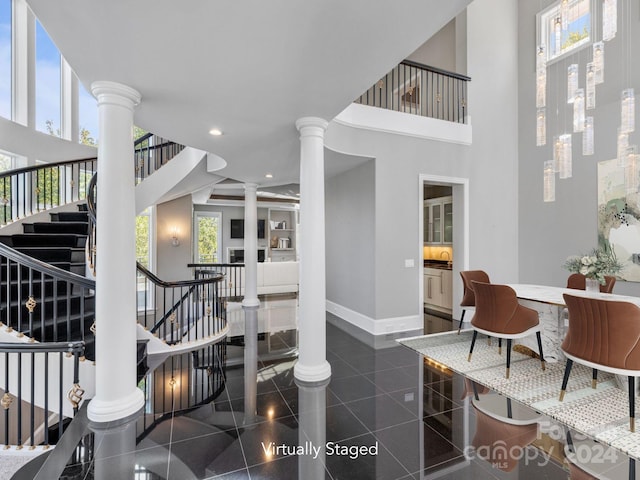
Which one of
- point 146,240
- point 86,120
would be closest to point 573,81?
point 146,240

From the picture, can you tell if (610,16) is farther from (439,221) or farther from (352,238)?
(439,221)

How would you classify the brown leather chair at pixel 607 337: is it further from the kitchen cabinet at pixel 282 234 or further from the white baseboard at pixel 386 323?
the kitchen cabinet at pixel 282 234

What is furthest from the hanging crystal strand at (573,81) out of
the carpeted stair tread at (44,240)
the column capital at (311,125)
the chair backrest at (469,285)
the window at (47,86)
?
the window at (47,86)

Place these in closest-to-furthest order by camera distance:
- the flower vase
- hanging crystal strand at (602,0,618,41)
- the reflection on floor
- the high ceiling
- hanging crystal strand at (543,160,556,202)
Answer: the high ceiling < the reflection on floor < hanging crystal strand at (602,0,618,41) < the flower vase < hanging crystal strand at (543,160,556,202)

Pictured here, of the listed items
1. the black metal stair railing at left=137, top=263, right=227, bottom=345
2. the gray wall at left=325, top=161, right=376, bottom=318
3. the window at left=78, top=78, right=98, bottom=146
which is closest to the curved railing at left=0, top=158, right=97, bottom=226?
the window at left=78, top=78, right=98, bottom=146

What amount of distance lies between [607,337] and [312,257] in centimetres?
254

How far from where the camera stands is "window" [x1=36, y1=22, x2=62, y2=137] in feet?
19.2

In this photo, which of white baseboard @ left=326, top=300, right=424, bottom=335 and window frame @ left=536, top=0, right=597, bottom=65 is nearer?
white baseboard @ left=326, top=300, right=424, bottom=335

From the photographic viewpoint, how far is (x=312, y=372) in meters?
3.20

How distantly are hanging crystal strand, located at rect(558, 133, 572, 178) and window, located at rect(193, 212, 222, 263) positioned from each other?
32.4ft

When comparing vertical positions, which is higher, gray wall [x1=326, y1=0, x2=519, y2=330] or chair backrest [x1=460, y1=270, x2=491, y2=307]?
gray wall [x1=326, y1=0, x2=519, y2=330]

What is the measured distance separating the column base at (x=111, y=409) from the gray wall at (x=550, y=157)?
630 centimetres

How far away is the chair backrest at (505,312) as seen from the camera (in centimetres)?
328

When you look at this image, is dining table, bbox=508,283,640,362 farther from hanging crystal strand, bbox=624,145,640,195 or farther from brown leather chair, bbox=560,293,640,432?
hanging crystal strand, bbox=624,145,640,195
